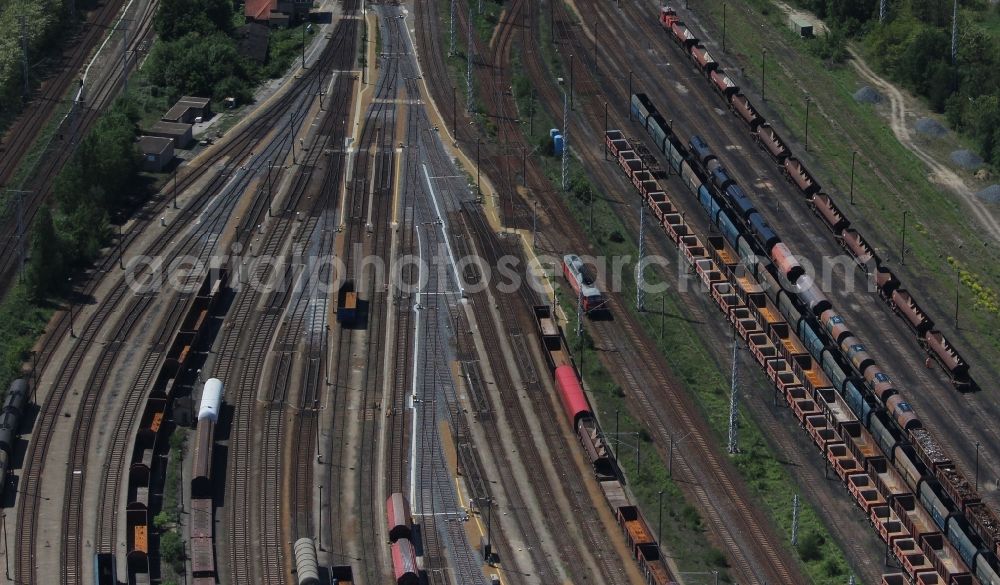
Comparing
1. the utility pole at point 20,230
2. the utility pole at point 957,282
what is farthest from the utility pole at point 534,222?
the utility pole at point 20,230

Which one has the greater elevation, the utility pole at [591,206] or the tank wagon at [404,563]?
the utility pole at [591,206]

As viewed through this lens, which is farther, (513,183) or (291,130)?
(291,130)

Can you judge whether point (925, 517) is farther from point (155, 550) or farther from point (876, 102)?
point (876, 102)

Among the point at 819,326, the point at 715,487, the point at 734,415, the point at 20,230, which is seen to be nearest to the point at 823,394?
the point at 734,415

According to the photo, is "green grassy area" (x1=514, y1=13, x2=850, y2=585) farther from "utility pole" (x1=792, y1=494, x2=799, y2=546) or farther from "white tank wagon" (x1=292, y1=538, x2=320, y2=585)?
"white tank wagon" (x1=292, y1=538, x2=320, y2=585)

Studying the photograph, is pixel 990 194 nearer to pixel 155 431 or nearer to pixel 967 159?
pixel 967 159

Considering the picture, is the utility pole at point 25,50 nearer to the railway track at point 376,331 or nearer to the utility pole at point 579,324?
the railway track at point 376,331
